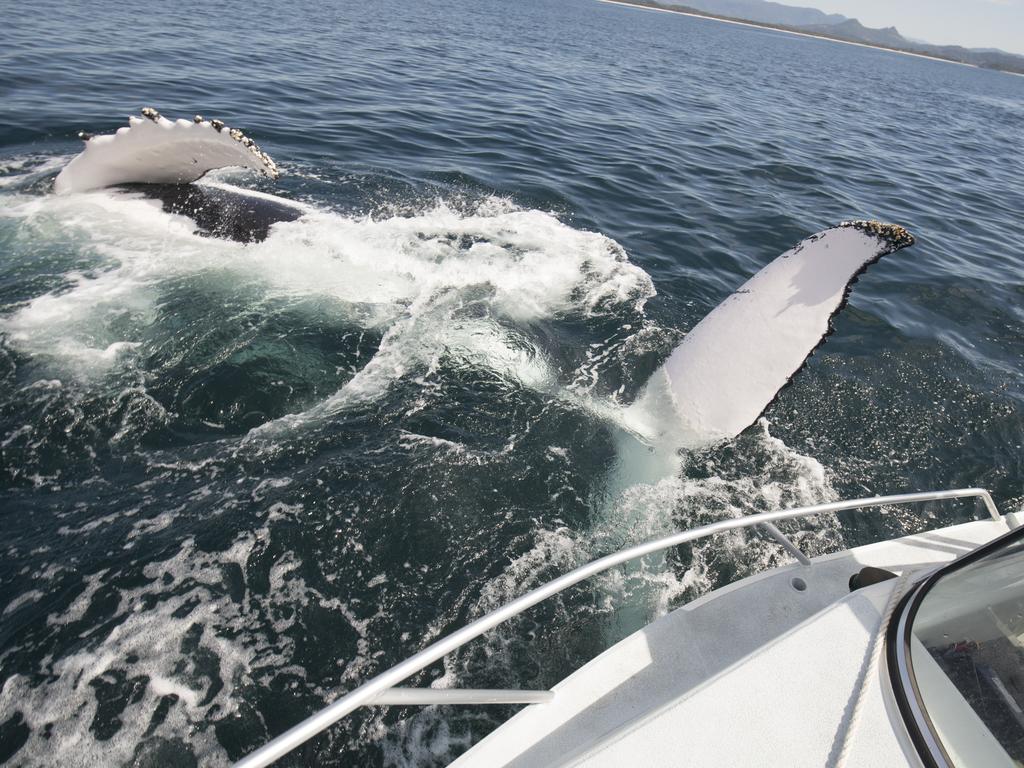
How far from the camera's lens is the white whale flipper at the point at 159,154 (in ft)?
23.3

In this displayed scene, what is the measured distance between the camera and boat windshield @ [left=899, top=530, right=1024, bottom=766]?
7.61ft

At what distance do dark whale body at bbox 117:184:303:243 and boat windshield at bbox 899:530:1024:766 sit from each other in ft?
26.4

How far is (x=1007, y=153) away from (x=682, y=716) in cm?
3295

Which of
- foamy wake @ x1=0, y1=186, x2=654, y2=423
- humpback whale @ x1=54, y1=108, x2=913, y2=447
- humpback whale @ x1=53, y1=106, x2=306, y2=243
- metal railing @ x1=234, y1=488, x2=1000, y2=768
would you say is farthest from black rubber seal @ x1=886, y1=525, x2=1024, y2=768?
humpback whale @ x1=53, y1=106, x2=306, y2=243

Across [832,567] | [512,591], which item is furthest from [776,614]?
[512,591]

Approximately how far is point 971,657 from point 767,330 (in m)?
2.93

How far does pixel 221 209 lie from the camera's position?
26.5ft

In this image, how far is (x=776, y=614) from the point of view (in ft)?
11.7

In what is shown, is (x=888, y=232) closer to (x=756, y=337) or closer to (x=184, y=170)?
(x=756, y=337)

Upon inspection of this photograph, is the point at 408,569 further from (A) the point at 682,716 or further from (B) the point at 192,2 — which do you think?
(B) the point at 192,2

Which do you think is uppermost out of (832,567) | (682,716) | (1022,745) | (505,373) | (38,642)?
(1022,745)

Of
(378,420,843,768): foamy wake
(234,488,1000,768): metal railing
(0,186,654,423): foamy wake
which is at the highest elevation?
(234,488,1000,768): metal railing

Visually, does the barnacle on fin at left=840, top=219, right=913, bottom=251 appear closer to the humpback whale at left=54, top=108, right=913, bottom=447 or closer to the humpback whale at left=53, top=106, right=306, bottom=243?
the humpback whale at left=54, top=108, right=913, bottom=447

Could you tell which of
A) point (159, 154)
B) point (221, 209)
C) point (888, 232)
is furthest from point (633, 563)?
point (159, 154)
